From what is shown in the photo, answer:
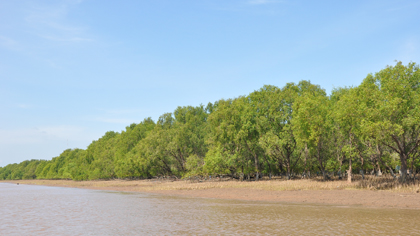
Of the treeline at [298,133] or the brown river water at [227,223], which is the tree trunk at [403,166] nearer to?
the treeline at [298,133]

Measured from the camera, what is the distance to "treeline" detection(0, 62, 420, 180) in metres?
39.4

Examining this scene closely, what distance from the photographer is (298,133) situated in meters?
54.2

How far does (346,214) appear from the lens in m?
24.0

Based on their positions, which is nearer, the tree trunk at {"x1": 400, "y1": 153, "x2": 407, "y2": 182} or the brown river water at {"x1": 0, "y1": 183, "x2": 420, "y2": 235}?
the brown river water at {"x1": 0, "y1": 183, "x2": 420, "y2": 235}

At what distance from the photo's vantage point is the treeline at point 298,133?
39.4 metres

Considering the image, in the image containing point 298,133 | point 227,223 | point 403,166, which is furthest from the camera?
point 298,133

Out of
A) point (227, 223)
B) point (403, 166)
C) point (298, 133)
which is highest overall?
point (298, 133)

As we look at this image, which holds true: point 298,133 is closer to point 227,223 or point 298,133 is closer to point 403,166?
point 403,166

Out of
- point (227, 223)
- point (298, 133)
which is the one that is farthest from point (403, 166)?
point (227, 223)

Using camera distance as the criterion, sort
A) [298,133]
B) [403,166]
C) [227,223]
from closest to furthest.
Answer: [227,223] < [403,166] < [298,133]

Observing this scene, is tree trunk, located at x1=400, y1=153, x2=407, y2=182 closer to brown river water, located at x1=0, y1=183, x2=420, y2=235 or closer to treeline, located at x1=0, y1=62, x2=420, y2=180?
treeline, located at x1=0, y1=62, x2=420, y2=180

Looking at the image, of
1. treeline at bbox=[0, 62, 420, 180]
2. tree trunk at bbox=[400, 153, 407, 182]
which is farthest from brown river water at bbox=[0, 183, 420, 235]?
treeline at bbox=[0, 62, 420, 180]

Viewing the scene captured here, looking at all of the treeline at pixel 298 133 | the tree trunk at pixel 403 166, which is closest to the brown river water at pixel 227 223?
the tree trunk at pixel 403 166

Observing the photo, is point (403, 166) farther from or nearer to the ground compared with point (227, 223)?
farther from the ground
